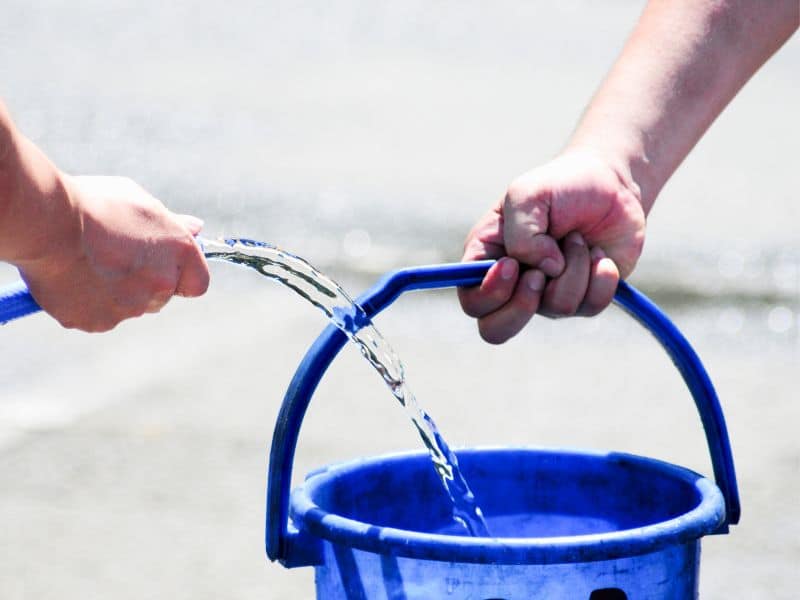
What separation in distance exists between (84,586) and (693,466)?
1429mm

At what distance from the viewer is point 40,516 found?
326cm

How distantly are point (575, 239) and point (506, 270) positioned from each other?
0.14m

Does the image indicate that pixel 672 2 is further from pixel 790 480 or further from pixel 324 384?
pixel 324 384

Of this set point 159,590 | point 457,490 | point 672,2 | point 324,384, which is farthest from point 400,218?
point 457,490

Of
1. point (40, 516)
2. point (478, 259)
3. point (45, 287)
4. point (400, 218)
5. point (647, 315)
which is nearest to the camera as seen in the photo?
point (45, 287)

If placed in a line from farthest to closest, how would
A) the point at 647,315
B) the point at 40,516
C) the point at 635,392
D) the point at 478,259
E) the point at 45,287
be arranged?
1. the point at 635,392
2. the point at 40,516
3. the point at 478,259
4. the point at 647,315
5. the point at 45,287

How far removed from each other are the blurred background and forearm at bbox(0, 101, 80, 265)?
159 cm

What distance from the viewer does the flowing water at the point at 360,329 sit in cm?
164

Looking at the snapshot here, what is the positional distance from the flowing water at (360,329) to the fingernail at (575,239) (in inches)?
11.3

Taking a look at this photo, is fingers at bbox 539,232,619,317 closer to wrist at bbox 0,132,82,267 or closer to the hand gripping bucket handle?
the hand gripping bucket handle

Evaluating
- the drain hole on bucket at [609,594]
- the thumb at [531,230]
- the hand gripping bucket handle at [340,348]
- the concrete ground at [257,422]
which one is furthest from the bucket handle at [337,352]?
the concrete ground at [257,422]

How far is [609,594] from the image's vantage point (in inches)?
57.4

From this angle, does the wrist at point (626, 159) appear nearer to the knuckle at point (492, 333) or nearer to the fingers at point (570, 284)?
the fingers at point (570, 284)

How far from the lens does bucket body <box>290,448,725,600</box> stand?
1.40m
